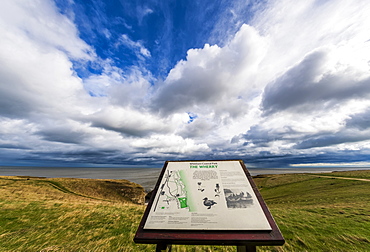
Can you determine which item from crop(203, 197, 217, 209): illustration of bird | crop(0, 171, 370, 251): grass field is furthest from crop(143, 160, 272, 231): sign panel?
crop(0, 171, 370, 251): grass field

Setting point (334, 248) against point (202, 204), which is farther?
point (334, 248)

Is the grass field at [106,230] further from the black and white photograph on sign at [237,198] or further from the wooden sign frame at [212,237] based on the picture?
the wooden sign frame at [212,237]

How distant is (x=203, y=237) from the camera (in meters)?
3.41

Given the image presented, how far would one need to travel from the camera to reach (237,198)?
421cm

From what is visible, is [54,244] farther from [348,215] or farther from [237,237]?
[348,215]

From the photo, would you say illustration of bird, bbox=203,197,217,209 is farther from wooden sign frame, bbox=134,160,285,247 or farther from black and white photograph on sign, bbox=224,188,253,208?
wooden sign frame, bbox=134,160,285,247

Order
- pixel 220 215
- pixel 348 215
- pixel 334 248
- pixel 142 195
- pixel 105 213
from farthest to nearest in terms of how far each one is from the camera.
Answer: pixel 142 195 < pixel 105 213 < pixel 348 215 < pixel 334 248 < pixel 220 215

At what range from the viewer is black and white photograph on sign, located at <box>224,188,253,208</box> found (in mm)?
4047

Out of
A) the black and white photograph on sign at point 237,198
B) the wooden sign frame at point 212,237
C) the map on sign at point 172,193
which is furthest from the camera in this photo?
the map on sign at point 172,193

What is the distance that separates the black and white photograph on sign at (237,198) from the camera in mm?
4047

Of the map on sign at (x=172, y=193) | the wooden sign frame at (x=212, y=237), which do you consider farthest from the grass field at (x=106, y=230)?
the wooden sign frame at (x=212, y=237)

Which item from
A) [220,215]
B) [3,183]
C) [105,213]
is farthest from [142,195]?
[220,215]

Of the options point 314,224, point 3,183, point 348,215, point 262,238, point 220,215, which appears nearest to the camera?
point 262,238

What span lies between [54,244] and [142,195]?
26.3m
